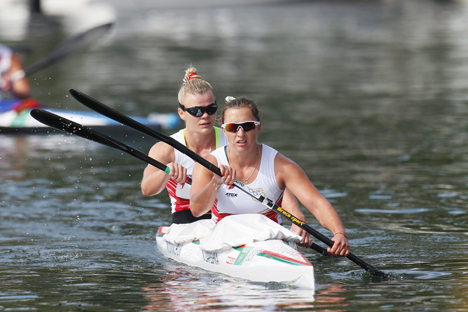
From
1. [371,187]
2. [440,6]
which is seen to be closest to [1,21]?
[440,6]

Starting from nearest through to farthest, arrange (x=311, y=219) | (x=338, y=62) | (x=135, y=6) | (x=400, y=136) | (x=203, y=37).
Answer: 1. (x=311, y=219)
2. (x=400, y=136)
3. (x=338, y=62)
4. (x=203, y=37)
5. (x=135, y=6)

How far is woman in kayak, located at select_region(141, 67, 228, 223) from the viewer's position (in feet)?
Result: 22.2

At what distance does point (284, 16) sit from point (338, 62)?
26.2 m

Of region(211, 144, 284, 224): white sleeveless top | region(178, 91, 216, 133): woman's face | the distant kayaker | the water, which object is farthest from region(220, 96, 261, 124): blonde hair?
the distant kayaker

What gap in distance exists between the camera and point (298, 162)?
12.2 metres

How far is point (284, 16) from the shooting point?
5262 cm

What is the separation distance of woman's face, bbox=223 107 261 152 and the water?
1.09 m

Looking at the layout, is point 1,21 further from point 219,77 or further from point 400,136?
point 400,136

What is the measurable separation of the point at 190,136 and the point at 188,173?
37 cm

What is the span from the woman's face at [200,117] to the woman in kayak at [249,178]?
1.61 ft

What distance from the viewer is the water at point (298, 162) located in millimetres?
5910

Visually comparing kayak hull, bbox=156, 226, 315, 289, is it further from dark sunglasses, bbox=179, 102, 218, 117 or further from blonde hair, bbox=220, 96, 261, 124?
dark sunglasses, bbox=179, 102, 218, 117

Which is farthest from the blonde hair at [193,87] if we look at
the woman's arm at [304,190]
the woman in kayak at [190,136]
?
the woman's arm at [304,190]

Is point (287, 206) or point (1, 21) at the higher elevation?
point (1, 21)
